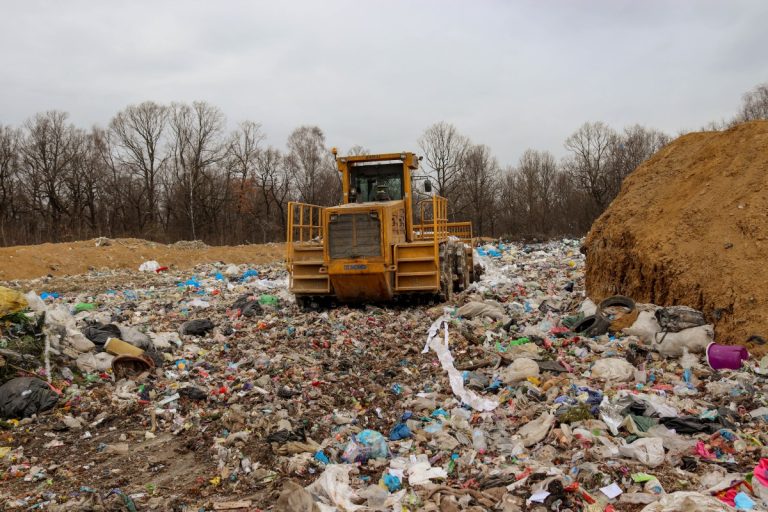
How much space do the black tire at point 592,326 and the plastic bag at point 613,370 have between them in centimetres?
101

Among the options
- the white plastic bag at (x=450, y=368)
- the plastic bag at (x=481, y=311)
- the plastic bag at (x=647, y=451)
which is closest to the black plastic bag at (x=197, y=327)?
the white plastic bag at (x=450, y=368)

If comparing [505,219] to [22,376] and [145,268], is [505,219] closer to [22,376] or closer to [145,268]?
[145,268]

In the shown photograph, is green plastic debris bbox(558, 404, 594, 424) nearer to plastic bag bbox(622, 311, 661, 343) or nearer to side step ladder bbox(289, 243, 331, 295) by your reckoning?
plastic bag bbox(622, 311, 661, 343)

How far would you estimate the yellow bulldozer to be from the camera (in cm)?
880

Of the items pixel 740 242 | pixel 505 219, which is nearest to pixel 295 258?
pixel 740 242

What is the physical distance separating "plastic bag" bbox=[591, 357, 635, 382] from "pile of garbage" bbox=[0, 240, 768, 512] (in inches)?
1.0

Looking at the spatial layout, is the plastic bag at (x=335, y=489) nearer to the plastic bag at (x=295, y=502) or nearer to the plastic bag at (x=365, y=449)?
the plastic bag at (x=295, y=502)

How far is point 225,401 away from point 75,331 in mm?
2597

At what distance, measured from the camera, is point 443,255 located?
963 cm

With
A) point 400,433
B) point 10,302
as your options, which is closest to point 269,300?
point 10,302

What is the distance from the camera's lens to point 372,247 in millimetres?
8805

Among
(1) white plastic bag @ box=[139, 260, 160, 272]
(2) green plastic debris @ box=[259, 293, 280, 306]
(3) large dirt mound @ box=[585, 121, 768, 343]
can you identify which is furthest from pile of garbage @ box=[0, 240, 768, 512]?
(1) white plastic bag @ box=[139, 260, 160, 272]

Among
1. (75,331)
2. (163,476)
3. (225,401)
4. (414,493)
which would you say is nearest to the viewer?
(414,493)

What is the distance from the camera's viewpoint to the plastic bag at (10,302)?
20.3 ft
